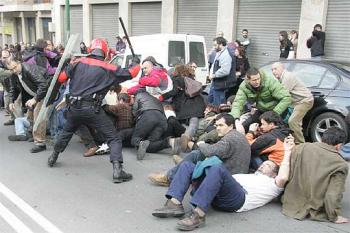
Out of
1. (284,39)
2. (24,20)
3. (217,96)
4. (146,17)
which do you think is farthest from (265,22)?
(24,20)

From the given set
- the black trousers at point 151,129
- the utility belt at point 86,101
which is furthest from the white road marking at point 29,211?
the black trousers at point 151,129

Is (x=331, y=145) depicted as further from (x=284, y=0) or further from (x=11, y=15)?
(x=11, y=15)

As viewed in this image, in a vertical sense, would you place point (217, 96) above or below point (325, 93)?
below

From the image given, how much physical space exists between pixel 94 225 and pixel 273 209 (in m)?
1.95

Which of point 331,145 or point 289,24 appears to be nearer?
point 331,145

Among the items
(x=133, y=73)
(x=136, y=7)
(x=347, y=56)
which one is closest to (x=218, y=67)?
(x=133, y=73)

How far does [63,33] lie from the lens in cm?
2683

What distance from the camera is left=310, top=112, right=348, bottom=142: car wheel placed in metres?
7.41

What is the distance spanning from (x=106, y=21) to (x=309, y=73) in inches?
656

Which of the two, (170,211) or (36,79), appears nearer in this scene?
(170,211)

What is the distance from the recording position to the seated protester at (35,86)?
747 cm

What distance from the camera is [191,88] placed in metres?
8.01

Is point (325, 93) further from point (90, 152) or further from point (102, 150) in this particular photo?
point (90, 152)

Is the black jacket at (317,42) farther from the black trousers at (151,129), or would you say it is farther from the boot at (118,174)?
the boot at (118,174)
